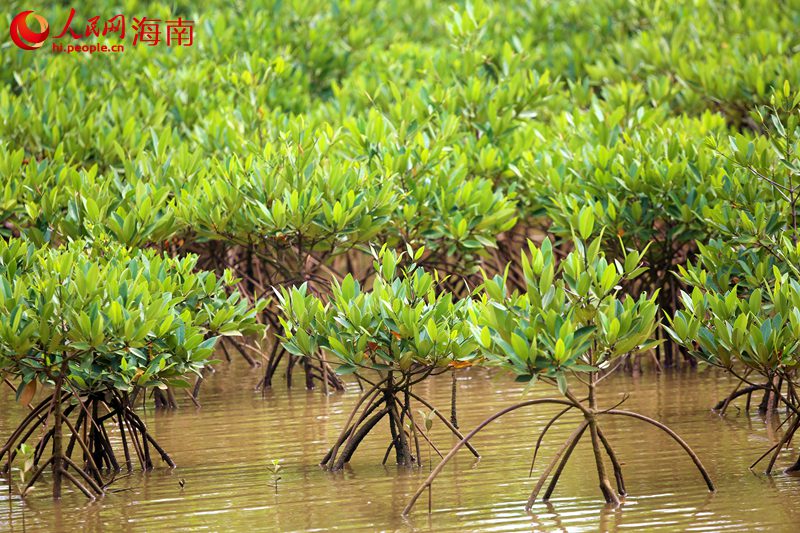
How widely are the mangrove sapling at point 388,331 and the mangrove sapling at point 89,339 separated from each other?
1.74 ft

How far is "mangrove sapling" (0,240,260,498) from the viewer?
17.0ft

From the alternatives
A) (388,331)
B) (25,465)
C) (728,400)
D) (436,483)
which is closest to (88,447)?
(25,465)

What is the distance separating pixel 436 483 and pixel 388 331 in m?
0.74

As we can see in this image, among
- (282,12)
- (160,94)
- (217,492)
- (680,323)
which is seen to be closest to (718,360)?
(680,323)

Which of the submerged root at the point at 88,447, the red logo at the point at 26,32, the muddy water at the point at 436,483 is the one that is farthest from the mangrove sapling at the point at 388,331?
the red logo at the point at 26,32

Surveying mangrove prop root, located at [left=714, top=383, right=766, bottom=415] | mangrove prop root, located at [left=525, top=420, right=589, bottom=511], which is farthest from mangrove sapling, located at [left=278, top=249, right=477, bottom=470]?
mangrove prop root, located at [left=714, top=383, right=766, bottom=415]

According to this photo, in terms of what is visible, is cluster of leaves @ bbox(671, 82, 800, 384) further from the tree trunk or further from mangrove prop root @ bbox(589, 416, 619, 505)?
the tree trunk

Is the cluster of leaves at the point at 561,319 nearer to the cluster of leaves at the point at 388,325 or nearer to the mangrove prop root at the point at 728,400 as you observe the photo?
the cluster of leaves at the point at 388,325

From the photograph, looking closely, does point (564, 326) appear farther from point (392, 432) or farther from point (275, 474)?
point (275, 474)

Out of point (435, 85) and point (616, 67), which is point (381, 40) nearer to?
point (616, 67)

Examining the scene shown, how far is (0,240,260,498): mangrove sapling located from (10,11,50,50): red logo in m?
6.50

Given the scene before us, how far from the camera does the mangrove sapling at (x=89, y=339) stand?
5.17 m

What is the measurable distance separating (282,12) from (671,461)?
8.46 meters

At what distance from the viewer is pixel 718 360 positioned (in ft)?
17.8
